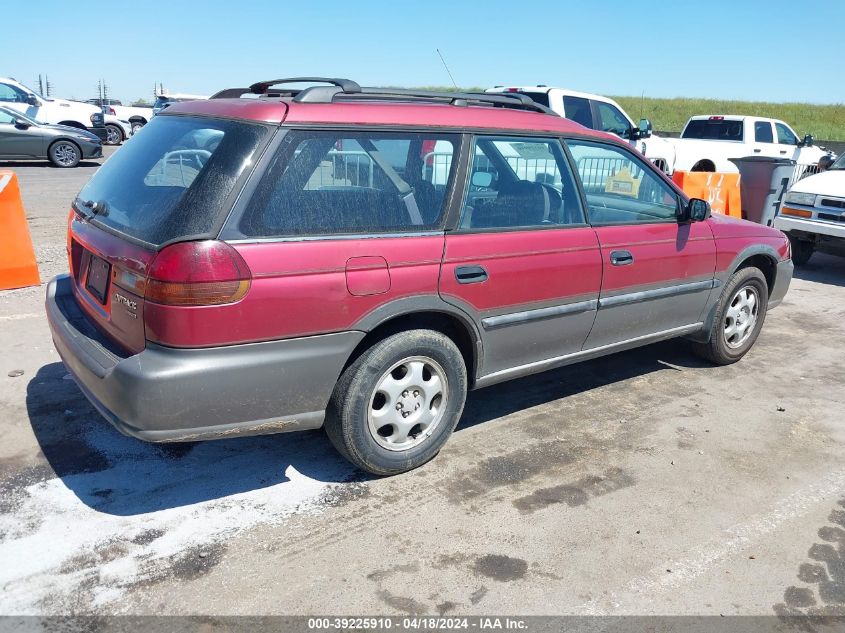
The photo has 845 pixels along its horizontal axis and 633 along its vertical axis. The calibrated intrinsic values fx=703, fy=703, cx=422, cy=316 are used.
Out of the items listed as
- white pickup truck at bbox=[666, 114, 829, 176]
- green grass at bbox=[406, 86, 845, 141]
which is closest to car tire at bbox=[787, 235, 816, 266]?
white pickup truck at bbox=[666, 114, 829, 176]

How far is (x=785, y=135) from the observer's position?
610 inches

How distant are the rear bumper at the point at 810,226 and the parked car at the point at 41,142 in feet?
49.3

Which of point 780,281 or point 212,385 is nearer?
point 212,385

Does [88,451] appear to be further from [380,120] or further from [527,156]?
[527,156]

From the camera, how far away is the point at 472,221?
3639mm

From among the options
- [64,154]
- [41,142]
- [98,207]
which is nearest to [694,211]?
[98,207]

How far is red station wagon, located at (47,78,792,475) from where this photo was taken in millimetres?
2896

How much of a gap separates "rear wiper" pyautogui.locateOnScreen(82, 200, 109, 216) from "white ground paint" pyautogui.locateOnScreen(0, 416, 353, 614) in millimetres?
1264

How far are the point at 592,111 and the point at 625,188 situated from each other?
682 centimetres

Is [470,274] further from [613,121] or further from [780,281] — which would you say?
[613,121]

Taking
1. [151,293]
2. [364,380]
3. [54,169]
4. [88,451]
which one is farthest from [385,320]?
[54,169]

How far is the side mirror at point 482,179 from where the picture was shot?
368 cm

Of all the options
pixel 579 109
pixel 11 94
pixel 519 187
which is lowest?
pixel 519 187

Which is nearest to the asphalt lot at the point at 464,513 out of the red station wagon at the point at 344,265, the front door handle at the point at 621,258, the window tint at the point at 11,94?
the red station wagon at the point at 344,265
